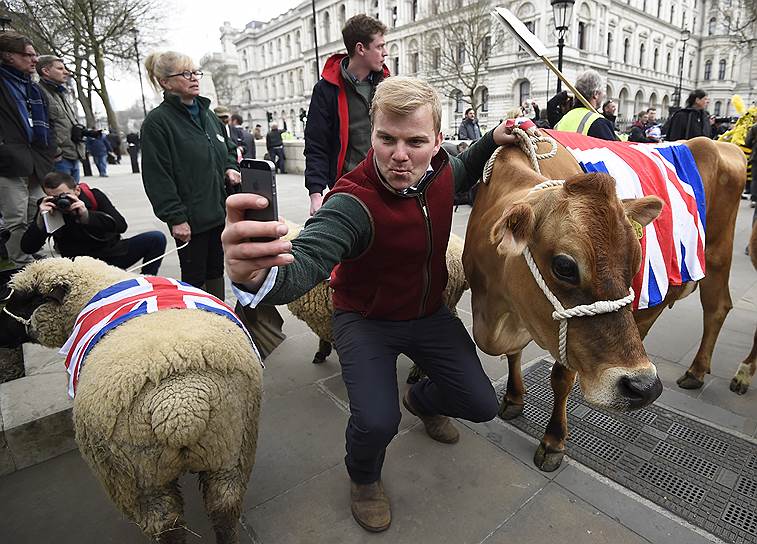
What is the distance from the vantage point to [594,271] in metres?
1.55

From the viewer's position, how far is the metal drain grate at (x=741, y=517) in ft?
6.91

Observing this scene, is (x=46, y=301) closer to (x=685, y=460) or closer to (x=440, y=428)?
(x=440, y=428)

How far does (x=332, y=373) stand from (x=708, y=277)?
9.89 ft

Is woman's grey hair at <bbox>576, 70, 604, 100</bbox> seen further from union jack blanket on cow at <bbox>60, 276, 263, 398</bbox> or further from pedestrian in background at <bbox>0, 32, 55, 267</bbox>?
pedestrian in background at <bbox>0, 32, 55, 267</bbox>

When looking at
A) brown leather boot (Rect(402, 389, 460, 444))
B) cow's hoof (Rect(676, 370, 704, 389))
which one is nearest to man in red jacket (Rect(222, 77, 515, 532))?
brown leather boot (Rect(402, 389, 460, 444))

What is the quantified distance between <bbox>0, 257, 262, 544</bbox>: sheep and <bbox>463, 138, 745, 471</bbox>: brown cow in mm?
1197

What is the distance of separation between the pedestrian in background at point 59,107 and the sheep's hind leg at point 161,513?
560 centimetres

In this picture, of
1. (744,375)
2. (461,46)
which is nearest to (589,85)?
(744,375)

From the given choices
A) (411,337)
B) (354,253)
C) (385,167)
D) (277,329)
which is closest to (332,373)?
(277,329)

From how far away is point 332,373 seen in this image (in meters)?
3.68

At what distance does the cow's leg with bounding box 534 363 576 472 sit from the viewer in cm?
251

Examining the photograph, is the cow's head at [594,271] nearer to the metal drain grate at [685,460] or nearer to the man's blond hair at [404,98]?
the man's blond hair at [404,98]

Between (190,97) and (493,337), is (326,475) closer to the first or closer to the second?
(493,337)

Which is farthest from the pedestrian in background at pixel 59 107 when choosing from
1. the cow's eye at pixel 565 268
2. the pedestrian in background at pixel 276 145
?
the pedestrian in background at pixel 276 145
